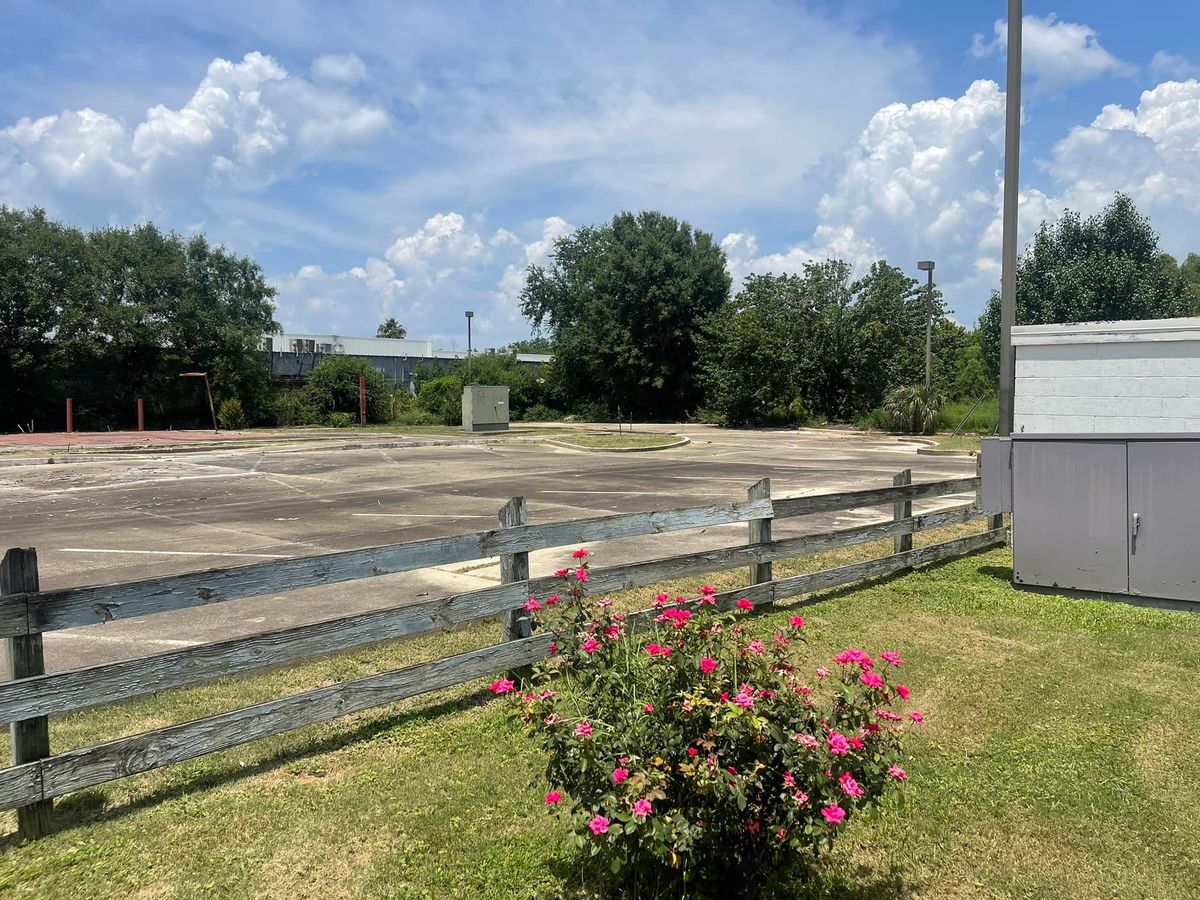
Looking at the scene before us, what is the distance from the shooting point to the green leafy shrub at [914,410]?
3316 cm

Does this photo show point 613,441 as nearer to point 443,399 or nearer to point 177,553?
point 177,553

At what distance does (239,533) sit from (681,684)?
32.2 feet

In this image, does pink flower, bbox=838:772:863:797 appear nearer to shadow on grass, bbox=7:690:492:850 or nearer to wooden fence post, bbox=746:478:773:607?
shadow on grass, bbox=7:690:492:850

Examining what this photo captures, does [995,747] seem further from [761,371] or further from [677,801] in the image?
[761,371]

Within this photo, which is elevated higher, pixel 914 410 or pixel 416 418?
pixel 914 410

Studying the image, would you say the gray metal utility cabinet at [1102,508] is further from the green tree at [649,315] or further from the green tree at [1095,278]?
the green tree at [649,315]

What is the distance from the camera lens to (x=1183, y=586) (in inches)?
280

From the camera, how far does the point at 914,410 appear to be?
109 ft

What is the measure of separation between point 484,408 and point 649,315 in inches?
578

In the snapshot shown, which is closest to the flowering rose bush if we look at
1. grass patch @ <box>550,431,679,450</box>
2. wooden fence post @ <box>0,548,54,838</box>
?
wooden fence post @ <box>0,548,54,838</box>

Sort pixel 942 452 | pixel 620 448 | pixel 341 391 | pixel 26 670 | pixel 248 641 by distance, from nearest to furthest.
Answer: pixel 26 670
pixel 248 641
pixel 942 452
pixel 620 448
pixel 341 391

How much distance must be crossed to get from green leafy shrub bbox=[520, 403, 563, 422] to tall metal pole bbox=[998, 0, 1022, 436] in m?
43.2

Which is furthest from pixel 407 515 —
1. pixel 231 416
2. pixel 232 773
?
pixel 231 416

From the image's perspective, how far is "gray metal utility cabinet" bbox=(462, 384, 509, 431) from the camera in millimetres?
37969
